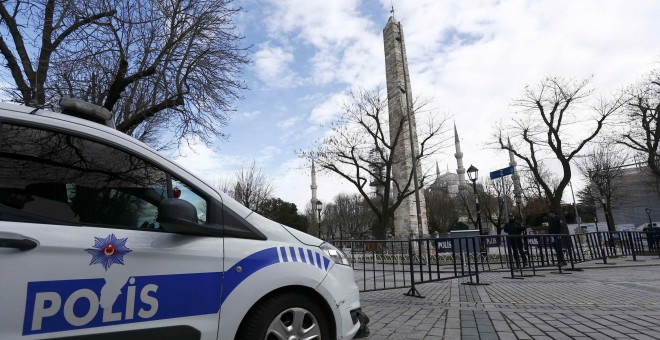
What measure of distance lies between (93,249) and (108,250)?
74 mm

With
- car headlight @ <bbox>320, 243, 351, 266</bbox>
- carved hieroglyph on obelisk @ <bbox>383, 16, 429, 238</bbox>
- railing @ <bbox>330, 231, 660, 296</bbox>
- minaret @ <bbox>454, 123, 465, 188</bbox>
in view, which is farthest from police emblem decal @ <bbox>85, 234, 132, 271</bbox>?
minaret @ <bbox>454, 123, 465, 188</bbox>

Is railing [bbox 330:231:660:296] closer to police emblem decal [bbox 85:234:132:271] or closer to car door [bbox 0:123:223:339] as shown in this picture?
car door [bbox 0:123:223:339]

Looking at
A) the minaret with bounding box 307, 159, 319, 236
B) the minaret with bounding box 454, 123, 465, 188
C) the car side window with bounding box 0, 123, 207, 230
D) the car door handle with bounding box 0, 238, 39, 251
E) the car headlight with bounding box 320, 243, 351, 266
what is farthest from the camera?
the minaret with bounding box 454, 123, 465, 188

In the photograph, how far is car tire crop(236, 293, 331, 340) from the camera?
94.9 inches

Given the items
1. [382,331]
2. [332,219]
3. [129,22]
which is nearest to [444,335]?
→ [382,331]

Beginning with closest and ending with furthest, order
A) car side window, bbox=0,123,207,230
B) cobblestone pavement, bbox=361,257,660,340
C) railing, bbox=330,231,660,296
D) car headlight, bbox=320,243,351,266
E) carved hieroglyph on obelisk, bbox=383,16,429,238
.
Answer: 1. car side window, bbox=0,123,207,230
2. car headlight, bbox=320,243,351,266
3. cobblestone pavement, bbox=361,257,660,340
4. railing, bbox=330,231,660,296
5. carved hieroglyph on obelisk, bbox=383,16,429,238

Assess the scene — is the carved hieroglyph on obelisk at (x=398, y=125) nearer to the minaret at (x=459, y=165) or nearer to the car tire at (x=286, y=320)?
the car tire at (x=286, y=320)

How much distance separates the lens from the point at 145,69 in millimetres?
10102

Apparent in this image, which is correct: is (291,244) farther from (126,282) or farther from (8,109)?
(8,109)

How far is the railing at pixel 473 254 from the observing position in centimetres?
759

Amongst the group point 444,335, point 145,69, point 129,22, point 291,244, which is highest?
point 129,22

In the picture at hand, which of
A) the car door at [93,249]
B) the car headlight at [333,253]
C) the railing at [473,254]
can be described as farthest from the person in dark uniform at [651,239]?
the car door at [93,249]

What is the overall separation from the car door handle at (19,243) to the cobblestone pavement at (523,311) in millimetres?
3292

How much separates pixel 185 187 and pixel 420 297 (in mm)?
5420
